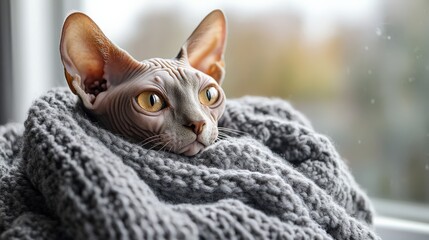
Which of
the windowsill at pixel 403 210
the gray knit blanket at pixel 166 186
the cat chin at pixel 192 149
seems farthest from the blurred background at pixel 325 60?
the cat chin at pixel 192 149

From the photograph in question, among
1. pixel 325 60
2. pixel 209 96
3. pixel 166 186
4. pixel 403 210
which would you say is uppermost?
pixel 325 60

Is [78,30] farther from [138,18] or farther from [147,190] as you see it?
[138,18]

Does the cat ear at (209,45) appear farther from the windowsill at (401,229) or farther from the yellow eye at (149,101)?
the windowsill at (401,229)

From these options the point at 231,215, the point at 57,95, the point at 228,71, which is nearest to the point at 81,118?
the point at 57,95

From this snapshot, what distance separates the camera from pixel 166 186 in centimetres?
56

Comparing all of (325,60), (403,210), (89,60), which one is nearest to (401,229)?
(403,210)

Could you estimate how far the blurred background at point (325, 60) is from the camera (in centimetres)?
92

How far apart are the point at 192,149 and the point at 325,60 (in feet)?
1.65

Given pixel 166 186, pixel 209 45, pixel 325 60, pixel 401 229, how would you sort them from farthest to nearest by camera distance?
pixel 325 60
pixel 401 229
pixel 209 45
pixel 166 186

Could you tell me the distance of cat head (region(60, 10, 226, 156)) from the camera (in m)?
0.59

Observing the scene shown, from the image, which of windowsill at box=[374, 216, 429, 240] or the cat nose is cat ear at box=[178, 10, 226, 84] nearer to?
the cat nose

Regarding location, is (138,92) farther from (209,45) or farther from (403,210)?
(403,210)

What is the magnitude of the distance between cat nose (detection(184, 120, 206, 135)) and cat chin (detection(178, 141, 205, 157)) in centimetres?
2

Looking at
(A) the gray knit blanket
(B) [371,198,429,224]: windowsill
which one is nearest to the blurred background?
(B) [371,198,429,224]: windowsill
